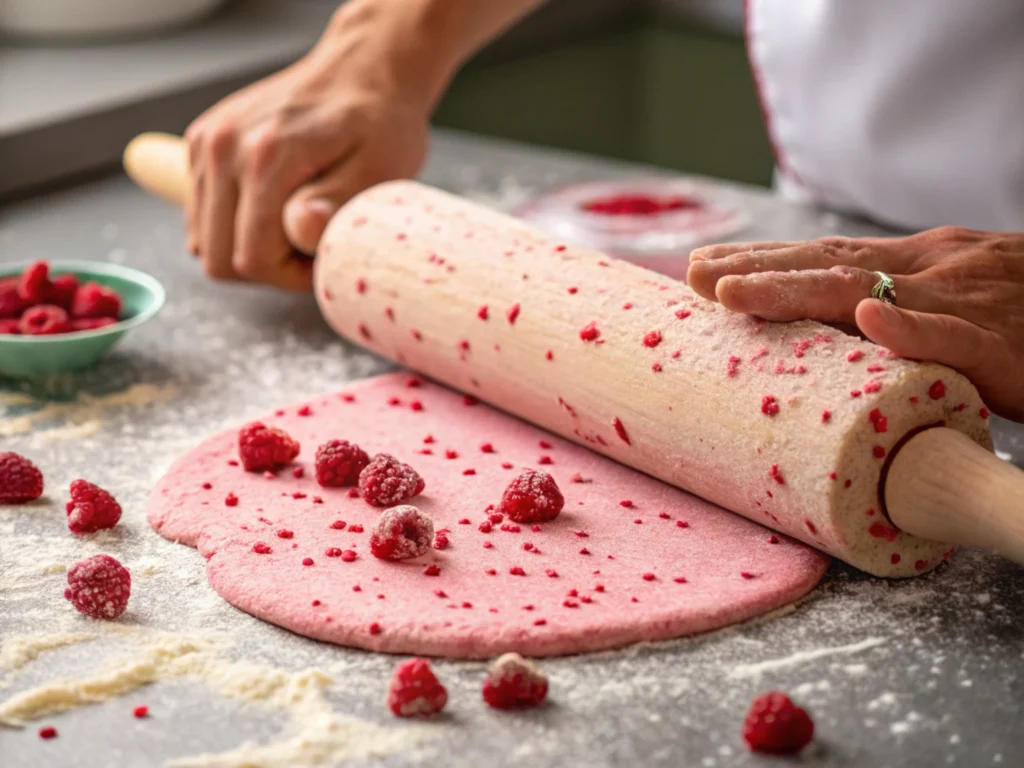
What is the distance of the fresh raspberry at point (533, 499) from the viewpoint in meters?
1.43

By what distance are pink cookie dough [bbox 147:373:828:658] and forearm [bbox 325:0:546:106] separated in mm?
790

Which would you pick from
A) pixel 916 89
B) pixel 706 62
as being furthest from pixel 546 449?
pixel 706 62

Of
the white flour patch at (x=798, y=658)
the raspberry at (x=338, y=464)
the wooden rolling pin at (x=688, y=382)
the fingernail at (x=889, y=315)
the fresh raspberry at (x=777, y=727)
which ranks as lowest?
the raspberry at (x=338, y=464)

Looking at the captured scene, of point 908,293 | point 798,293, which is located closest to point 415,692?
point 798,293

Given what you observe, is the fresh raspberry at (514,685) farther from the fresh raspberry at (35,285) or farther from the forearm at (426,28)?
the forearm at (426,28)

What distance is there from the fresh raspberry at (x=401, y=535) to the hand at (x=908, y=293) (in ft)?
1.31

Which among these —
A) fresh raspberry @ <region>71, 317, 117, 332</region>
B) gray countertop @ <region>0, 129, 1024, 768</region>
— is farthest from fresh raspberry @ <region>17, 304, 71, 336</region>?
gray countertop @ <region>0, 129, 1024, 768</region>

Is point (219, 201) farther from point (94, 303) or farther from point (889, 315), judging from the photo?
point (889, 315)

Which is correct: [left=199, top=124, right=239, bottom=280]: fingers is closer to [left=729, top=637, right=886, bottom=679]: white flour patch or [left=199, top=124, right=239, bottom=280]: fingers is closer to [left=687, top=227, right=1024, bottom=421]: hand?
[left=687, top=227, right=1024, bottom=421]: hand

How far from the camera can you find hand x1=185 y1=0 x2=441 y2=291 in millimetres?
Answer: 2055

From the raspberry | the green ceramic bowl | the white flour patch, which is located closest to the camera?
the white flour patch

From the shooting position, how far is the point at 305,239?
6.53ft

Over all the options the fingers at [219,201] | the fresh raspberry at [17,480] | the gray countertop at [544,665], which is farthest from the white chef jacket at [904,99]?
the fresh raspberry at [17,480]

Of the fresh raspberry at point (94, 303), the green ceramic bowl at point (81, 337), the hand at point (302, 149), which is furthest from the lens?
the hand at point (302, 149)
